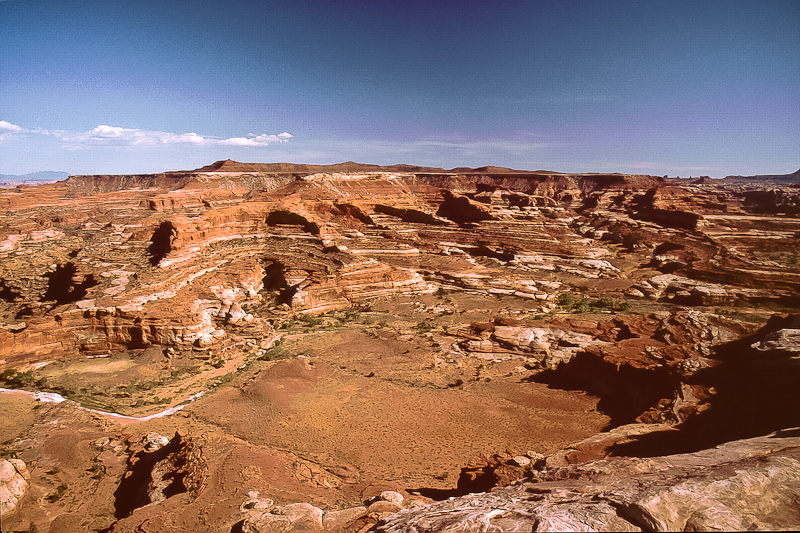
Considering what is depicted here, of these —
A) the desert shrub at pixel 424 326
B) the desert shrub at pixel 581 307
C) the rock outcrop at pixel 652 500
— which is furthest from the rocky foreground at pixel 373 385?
the desert shrub at pixel 581 307

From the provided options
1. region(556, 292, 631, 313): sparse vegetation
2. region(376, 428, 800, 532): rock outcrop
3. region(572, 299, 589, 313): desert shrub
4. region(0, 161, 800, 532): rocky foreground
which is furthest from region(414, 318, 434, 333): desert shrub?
region(376, 428, 800, 532): rock outcrop

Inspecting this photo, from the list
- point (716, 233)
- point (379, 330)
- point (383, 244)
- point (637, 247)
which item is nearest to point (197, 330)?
point (379, 330)

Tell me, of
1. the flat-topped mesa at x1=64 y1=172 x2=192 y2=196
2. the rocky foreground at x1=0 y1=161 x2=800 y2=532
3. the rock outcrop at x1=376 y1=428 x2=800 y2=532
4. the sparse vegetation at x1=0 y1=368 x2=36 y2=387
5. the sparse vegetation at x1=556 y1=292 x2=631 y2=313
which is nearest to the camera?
the rock outcrop at x1=376 y1=428 x2=800 y2=532

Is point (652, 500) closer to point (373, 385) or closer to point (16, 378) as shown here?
point (373, 385)

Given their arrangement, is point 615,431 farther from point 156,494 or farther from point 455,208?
point 455,208

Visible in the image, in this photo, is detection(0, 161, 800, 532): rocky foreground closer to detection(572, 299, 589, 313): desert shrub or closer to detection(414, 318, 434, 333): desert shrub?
detection(414, 318, 434, 333): desert shrub

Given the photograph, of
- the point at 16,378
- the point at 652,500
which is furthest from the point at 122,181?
the point at 652,500

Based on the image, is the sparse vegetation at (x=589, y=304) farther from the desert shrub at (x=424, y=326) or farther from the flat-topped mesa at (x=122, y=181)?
the flat-topped mesa at (x=122, y=181)

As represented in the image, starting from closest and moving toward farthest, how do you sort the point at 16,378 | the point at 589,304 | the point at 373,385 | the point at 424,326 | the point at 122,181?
the point at 16,378
the point at 373,385
the point at 424,326
the point at 589,304
the point at 122,181

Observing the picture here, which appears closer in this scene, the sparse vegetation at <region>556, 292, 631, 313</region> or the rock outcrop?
the rock outcrop
